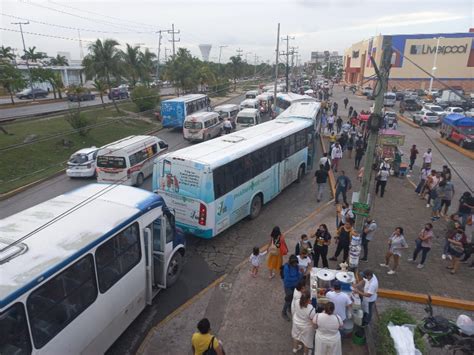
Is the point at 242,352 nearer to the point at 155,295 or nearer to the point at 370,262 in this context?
the point at 155,295

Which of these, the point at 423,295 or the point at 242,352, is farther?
the point at 423,295

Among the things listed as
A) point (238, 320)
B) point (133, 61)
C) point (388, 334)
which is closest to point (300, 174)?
point (238, 320)

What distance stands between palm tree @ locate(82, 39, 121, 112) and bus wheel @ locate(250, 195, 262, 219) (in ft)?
89.0

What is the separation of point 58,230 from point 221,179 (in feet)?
18.8

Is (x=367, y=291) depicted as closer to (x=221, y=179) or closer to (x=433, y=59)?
(x=221, y=179)

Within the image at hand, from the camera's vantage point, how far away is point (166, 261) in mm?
8656

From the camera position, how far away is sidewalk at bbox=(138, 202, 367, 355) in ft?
23.5

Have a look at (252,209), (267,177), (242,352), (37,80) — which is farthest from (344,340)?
(37,80)

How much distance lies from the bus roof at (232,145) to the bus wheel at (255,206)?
203cm

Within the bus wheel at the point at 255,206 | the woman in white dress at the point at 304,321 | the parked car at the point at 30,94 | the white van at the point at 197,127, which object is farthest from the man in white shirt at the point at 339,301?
the parked car at the point at 30,94

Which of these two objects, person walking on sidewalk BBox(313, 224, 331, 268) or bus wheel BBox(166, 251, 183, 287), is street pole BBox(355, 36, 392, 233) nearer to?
person walking on sidewalk BBox(313, 224, 331, 268)

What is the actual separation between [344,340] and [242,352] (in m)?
2.17

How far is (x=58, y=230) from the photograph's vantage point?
598 centimetres

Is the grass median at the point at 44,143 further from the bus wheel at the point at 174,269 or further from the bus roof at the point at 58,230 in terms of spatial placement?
the bus wheel at the point at 174,269
